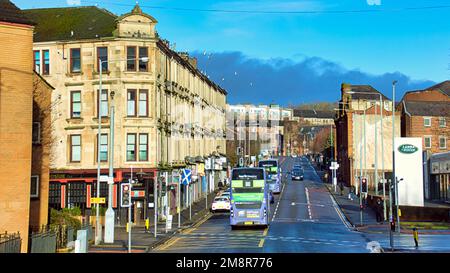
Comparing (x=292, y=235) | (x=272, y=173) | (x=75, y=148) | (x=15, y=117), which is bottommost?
(x=292, y=235)

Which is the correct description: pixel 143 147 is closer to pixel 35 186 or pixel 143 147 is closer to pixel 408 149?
pixel 35 186

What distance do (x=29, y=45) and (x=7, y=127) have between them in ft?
12.4

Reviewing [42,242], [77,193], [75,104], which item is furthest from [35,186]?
[75,104]

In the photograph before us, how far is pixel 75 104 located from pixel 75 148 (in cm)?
417

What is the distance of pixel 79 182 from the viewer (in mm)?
54094

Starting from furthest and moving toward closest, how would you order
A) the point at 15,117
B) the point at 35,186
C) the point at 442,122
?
1. the point at 442,122
2. the point at 35,186
3. the point at 15,117

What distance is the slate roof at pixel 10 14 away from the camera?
2530cm

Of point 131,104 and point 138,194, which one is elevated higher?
point 131,104

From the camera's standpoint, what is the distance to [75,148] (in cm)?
5597

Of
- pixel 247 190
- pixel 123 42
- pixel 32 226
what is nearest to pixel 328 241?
pixel 247 190

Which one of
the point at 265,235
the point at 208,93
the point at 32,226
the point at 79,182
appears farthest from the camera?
the point at 208,93

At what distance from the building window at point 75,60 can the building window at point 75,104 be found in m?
2.16

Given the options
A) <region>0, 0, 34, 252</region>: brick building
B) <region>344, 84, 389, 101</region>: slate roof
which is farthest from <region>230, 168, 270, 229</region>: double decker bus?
<region>344, 84, 389, 101</region>: slate roof
